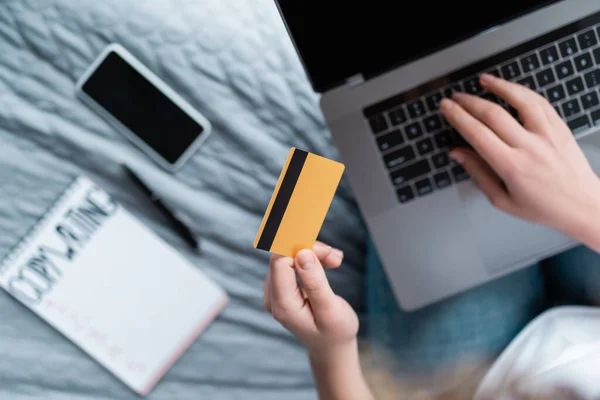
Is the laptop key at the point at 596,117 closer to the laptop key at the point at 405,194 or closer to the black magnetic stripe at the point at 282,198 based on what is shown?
the laptop key at the point at 405,194

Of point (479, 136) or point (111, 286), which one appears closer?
point (479, 136)

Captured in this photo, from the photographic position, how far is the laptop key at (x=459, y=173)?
61 centimetres

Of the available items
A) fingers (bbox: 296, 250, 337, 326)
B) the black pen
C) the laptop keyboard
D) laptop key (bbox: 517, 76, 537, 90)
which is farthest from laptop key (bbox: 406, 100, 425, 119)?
the black pen

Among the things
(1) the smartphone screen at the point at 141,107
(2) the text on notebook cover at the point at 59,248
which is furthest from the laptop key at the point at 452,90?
(2) the text on notebook cover at the point at 59,248

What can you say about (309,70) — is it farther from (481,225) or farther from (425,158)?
(481,225)

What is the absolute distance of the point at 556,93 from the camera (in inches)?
23.6

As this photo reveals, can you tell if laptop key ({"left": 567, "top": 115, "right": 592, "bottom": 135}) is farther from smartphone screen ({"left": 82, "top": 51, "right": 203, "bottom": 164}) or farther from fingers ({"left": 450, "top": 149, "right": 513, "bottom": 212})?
smartphone screen ({"left": 82, "top": 51, "right": 203, "bottom": 164})

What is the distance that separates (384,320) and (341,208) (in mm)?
167

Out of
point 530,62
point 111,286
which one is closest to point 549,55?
point 530,62

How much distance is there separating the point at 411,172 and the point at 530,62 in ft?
0.59

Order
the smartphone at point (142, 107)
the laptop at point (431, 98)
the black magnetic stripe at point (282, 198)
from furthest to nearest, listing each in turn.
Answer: the smartphone at point (142, 107), the laptop at point (431, 98), the black magnetic stripe at point (282, 198)

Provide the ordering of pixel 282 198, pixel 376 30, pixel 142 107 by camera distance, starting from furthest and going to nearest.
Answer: pixel 142 107 → pixel 376 30 → pixel 282 198

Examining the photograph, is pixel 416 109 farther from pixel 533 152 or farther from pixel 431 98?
pixel 533 152

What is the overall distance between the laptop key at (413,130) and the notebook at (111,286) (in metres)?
0.32
